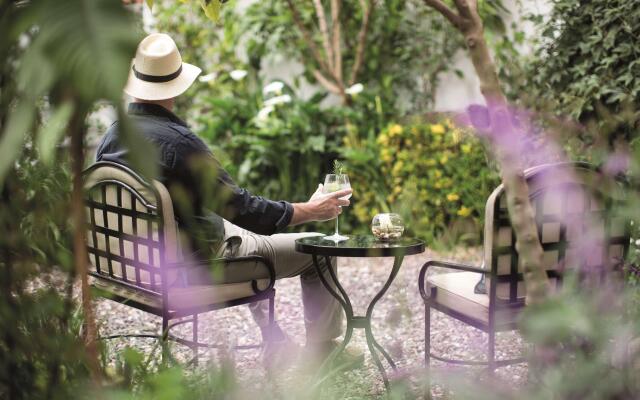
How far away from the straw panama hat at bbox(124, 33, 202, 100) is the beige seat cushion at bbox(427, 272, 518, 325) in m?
1.36

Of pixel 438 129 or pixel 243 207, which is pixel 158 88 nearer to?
pixel 243 207

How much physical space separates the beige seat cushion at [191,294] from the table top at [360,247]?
29cm

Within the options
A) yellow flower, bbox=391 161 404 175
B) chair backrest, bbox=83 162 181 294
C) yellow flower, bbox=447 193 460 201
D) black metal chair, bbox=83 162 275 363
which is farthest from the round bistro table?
yellow flower, bbox=391 161 404 175

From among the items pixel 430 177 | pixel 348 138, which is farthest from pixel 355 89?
pixel 430 177

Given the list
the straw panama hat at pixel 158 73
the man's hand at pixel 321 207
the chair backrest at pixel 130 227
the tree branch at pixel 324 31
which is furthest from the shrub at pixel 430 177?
→ the chair backrest at pixel 130 227

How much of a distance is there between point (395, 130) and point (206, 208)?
158 inches

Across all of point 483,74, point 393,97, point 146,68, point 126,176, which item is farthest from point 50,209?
point 393,97

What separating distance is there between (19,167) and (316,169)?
5.56 m

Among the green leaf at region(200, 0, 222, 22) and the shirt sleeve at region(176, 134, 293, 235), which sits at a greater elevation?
the green leaf at region(200, 0, 222, 22)

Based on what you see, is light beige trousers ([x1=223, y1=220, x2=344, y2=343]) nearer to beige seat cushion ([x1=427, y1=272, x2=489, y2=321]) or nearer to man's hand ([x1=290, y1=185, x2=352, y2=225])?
man's hand ([x1=290, y1=185, x2=352, y2=225])

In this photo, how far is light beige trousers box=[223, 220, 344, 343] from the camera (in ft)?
10.4

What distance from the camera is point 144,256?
9.25 feet

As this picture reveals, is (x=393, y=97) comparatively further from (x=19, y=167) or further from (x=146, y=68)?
(x=19, y=167)

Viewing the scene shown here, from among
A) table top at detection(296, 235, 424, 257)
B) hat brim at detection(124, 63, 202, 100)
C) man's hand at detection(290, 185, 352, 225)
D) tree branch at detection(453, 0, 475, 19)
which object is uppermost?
hat brim at detection(124, 63, 202, 100)
